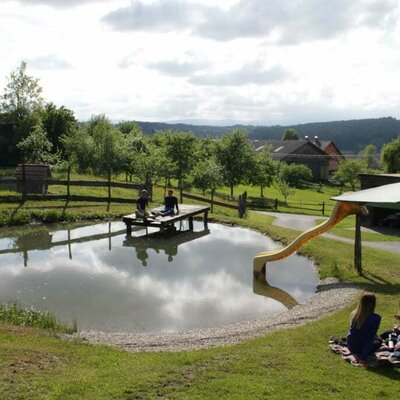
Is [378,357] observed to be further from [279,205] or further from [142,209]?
[279,205]

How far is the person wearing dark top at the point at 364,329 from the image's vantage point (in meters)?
8.77

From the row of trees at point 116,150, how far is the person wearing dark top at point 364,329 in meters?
30.3

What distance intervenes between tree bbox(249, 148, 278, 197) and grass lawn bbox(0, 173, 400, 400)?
146ft

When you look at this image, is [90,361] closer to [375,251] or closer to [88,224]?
[375,251]

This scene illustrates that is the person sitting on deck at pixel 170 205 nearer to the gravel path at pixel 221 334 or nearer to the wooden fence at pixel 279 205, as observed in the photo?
the gravel path at pixel 221 334

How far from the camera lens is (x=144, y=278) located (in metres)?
16.3

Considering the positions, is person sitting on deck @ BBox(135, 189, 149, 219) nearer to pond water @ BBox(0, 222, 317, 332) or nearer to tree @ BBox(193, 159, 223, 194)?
pond water @ BBox(0, 222, 317, 332)

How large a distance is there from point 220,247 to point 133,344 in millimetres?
10931

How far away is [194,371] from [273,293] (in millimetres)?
7466

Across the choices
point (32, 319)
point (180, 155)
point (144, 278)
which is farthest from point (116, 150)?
point (32, 319)

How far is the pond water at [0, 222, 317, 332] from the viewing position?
43.2 feet

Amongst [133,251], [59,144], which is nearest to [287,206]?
[59,144]

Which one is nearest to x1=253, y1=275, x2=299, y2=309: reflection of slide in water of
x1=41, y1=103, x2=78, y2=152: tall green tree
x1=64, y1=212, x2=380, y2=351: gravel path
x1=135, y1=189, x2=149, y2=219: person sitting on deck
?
x1=64, y1=212, x2=380, y2=351: gravel path

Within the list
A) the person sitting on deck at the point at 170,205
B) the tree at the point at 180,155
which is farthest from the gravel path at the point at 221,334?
the tree at the point at 180,155
